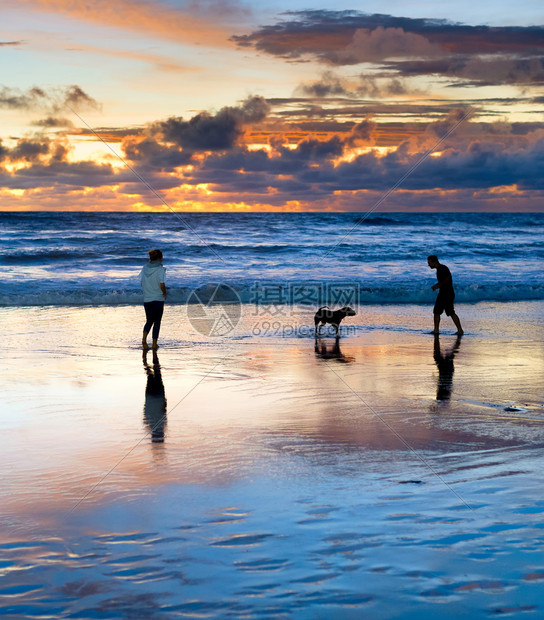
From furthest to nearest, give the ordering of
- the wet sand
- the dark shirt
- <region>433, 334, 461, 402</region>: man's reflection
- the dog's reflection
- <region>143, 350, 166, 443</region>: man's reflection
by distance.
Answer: the dark shirt, the dog's reflection, <region>433, 334, 461, 402</region>: man's reflection, <region>143, 350, 166, 443</region>: man's reflection, the wet sand

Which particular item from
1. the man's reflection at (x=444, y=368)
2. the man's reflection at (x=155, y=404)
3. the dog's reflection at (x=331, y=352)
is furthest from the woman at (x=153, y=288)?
the man's reflection at (x=444, y=368)

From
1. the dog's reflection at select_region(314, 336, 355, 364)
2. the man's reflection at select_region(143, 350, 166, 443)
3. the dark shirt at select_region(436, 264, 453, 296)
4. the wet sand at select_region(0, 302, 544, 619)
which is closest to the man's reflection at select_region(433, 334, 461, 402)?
the wet sand at select_region(0, 302, 544, 619)

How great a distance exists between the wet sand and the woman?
1.50 meters

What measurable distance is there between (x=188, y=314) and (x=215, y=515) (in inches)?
546

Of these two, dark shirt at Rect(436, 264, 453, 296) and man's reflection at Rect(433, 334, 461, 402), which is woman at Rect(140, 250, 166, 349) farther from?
dark shirt at Rect(436, 264, 453, 296)

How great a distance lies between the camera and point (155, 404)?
8.09 meters

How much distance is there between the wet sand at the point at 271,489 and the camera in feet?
11.8

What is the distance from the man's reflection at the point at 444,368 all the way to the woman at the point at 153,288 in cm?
485

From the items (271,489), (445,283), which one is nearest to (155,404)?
(271,489)

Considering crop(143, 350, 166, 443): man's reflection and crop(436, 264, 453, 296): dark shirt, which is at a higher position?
crop(436, 264, 453, 296): dark shirt

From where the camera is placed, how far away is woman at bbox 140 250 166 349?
12.0 meters

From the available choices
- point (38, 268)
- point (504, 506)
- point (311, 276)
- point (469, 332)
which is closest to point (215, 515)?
point (504, 506)

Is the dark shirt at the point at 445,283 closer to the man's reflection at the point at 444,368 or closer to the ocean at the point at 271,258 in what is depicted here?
the man's reflection at the point at 444,368

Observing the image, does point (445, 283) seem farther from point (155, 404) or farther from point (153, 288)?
point (155, 404)
